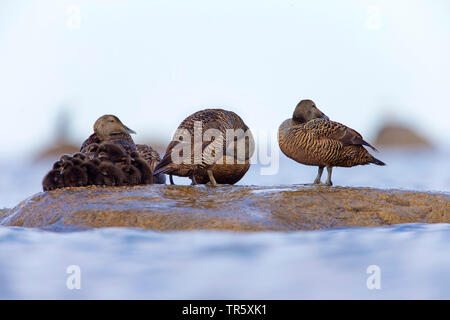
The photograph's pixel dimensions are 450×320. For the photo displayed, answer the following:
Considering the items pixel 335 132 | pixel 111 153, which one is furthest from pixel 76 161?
pixel 335 132

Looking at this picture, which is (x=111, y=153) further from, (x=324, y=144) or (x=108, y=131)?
(x=324, y=144)

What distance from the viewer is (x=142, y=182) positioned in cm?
692

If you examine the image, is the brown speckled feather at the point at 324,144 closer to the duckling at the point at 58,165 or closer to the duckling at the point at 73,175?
the duckling at the point at 73,175

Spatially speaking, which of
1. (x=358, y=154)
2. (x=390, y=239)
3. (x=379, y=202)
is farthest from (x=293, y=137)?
(x=390, y=239)

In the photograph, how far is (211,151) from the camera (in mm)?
6816

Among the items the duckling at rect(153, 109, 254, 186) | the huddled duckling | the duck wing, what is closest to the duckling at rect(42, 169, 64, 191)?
the huddled duckling

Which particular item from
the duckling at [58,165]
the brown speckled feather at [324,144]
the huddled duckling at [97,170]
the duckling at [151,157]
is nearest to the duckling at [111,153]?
the huddled duckling at [97,170]

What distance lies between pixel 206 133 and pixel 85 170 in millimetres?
1619

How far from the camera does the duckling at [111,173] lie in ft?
21.3

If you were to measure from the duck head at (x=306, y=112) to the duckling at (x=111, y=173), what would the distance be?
2.74m

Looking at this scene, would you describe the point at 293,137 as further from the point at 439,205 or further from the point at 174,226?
the point at 174,226

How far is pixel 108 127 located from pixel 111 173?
1726mm

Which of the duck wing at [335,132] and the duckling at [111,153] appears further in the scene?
the duck wing at [335,132]

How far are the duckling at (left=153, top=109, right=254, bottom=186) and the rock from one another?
0.61 meters
